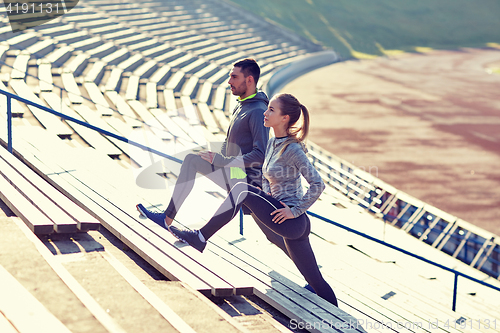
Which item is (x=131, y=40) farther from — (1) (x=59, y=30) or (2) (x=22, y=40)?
(2) (x=22, y=40)

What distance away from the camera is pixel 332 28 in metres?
35.8

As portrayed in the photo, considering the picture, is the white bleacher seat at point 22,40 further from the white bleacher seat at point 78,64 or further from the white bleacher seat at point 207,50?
the white bleacher seat at point 207,50

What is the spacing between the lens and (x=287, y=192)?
3.45 metres

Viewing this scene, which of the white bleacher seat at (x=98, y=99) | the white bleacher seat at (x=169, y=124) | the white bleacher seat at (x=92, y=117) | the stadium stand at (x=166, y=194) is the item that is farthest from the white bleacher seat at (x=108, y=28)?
the white bleacher seat at (x=92, y=117)

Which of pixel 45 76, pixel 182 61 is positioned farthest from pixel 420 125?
pixel 45 76

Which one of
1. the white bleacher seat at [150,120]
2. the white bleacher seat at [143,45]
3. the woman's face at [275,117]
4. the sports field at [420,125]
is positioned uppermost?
the woman's face at [275,117]

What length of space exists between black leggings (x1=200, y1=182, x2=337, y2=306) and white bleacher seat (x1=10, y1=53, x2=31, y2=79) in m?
8.51

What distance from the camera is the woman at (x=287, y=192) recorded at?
3318 millimetres

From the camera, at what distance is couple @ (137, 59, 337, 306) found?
3.33 meters

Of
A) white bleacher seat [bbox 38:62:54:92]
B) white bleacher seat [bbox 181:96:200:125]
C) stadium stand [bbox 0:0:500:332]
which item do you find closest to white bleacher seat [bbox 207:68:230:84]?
stadium stand [bbox 0:0:500:332]

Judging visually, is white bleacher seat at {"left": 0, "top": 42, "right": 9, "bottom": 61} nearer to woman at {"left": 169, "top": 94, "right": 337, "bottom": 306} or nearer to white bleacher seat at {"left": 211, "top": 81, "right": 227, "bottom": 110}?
white bleacher seat at {"left": 211, "top": 81, "right": 227, "bottom": 110}

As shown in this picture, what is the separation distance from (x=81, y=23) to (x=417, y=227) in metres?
13.6

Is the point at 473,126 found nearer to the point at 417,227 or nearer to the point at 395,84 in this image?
the point at 395,84

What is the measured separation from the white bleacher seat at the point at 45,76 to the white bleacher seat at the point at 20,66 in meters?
0.33
